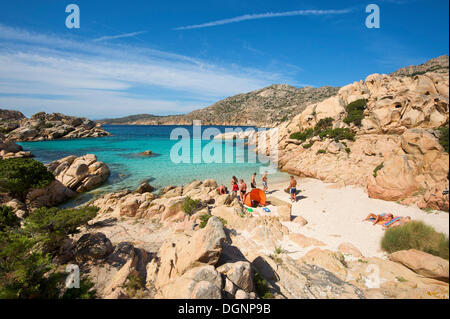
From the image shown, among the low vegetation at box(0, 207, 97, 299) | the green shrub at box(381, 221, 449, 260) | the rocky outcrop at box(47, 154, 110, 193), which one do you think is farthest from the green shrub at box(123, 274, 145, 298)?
the rocky outcrop at box(47, 154, 110, 193)

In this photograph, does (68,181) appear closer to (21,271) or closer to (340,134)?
(21,271)

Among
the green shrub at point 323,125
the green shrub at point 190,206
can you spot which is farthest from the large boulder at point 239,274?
the green shrub at point 323,125

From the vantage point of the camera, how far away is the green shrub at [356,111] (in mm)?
18812

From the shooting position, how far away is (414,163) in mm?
6957

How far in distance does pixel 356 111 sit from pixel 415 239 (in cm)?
2007

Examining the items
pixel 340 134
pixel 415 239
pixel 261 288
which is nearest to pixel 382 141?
pixel 340 134

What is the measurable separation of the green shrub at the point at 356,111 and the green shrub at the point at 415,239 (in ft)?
53.0

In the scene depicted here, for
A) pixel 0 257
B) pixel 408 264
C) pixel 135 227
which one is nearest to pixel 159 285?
pixel 0 257

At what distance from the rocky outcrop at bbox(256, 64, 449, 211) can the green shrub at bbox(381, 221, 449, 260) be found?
1.76 feet

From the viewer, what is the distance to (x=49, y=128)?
180ft

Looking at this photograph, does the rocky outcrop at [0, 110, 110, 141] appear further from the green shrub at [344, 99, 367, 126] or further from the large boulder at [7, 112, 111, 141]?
the green shrub at [344, 99, 367, 126]
